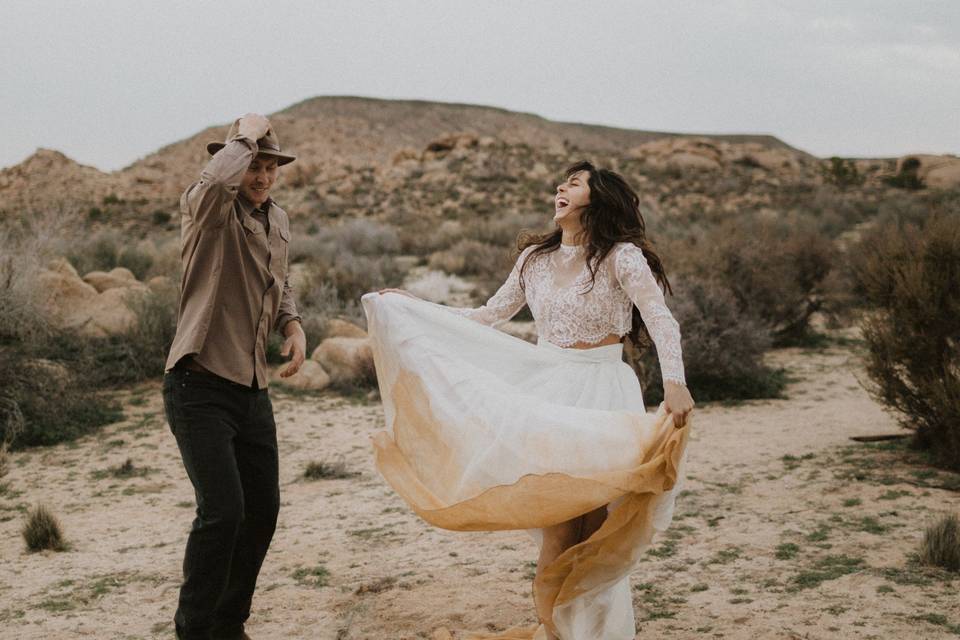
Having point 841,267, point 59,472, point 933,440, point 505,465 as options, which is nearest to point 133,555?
point 59,472

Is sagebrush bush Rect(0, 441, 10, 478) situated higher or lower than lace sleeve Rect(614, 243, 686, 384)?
lower

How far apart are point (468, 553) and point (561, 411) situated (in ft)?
7.85

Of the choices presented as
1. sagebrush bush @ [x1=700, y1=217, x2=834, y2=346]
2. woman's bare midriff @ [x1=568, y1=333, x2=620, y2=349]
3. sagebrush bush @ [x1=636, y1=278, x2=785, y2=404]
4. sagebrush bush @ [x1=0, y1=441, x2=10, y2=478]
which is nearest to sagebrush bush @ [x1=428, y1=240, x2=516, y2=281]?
sagebrush bush @ [x1=700, y1=217, x2=834, y2=346]

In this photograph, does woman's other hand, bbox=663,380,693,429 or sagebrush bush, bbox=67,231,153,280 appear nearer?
woman's other hand, bbox=663,380,693,429

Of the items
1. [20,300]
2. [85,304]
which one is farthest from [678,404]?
[85,304]

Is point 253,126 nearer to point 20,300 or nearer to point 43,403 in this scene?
point 43,403

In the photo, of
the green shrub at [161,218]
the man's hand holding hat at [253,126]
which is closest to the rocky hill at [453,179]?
the green shrub at [161,218]

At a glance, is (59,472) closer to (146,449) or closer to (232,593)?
(146,449)

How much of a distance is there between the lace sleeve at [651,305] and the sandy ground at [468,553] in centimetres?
153

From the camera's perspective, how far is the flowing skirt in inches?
129

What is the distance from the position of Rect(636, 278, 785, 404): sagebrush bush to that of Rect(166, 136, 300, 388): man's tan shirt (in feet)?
22.1

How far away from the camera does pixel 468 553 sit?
5.54m

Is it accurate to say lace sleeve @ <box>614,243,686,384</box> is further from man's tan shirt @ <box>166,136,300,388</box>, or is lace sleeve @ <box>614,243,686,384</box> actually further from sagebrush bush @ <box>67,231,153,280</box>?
sagebrush bush @ <box>67,231,153,280</box>

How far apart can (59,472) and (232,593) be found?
470 cm
